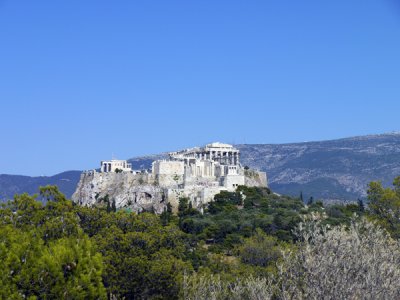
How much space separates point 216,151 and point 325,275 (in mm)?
96031

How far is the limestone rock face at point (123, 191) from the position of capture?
350ft

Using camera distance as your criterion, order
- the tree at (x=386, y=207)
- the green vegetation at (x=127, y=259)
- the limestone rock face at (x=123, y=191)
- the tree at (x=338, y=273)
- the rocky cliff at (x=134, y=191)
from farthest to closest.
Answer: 1. the limestone rock face at (x=123, y=191)
2. the rocky cliff at (x=134, y=191)
3. the tree at (x=386, y=207)
4. the tree at (x=338, y=273)
5. the green vegetation at (x=127, y=259)

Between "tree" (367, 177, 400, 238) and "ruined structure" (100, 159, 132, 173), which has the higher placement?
"ruined structure" (100, 159, 132, 173)

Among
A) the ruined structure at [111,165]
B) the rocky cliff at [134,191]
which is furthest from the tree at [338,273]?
the ruined structure at [111,165]

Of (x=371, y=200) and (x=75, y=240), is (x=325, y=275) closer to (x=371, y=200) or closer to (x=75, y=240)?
(x=75, y=240)

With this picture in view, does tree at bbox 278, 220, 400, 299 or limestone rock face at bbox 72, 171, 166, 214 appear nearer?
tree at bbox 278, 220, 400, 299

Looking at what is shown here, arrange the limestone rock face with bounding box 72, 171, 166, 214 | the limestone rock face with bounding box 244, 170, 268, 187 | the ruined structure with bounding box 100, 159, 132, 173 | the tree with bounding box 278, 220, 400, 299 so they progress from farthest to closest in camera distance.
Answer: the ruined structure with bounding box 100, 159, 132, 173 < the limestone rock face with bounding box 244, 170, 268, 187 < the limestone rock face with bounding box 72, 171, 166, 214 < the tree with bounding box 278, 220, 400, 299

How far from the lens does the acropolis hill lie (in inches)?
4151

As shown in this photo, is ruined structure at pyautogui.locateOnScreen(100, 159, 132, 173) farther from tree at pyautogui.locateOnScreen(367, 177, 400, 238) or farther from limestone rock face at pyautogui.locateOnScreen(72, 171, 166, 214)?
tree at pyautogui.locateOnScreen(367, 177, 400, 238)

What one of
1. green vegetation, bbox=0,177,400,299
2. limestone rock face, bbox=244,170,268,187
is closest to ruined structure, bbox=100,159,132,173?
limestone rock face, bbox=244,170,268,187

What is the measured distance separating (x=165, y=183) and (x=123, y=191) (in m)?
7.11

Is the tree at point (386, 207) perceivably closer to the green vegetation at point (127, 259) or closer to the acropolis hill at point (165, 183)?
the green vegetation at point (127, 259)

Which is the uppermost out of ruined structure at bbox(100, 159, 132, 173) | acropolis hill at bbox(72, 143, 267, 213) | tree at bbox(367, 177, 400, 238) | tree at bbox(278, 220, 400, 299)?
ruined structure at bbox(100, 159, 132, 173)

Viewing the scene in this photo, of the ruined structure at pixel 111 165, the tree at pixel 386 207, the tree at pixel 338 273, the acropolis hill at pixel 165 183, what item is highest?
the ruined structure at pixel 111 165
